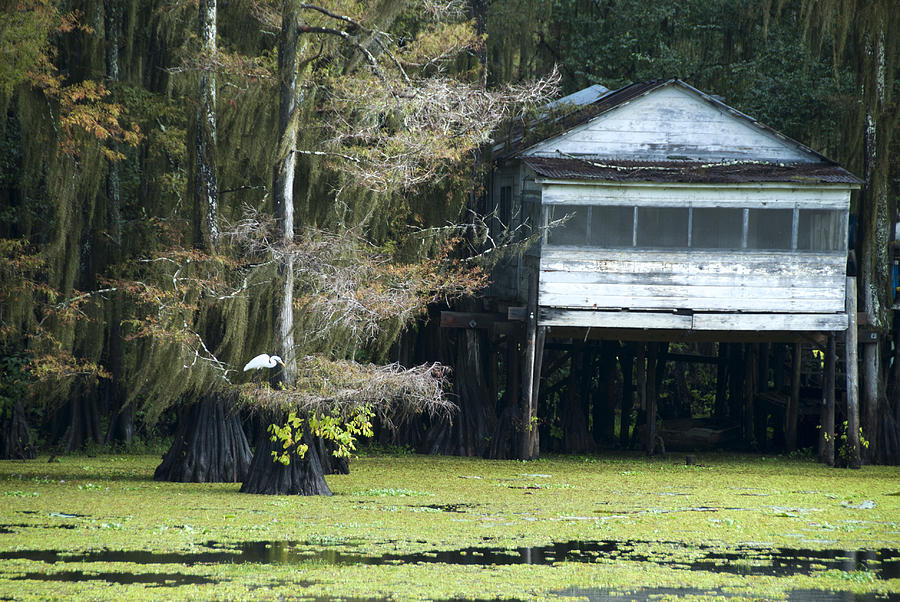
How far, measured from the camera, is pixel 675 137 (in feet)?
69.1

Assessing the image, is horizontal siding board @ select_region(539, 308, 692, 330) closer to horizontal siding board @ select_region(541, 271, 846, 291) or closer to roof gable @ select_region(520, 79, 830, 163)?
horizontal siding board @ select_region(541, 271, 846, 291)

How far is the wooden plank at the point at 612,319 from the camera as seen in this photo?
20.1 meters

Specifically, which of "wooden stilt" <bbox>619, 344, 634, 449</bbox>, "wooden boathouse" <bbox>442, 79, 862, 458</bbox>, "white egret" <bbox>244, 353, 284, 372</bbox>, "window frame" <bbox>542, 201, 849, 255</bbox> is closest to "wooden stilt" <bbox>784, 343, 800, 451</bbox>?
"wooden boathouse" <bbox>442, 79, 862, 458</bbox>

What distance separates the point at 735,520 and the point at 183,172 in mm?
10729

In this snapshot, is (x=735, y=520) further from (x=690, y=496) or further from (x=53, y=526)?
(x=53, y=526)

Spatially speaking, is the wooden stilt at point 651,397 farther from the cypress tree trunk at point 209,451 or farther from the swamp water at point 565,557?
the swamp water at point 565,557

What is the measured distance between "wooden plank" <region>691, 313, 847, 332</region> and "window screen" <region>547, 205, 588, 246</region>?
225 centimetres

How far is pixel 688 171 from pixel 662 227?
992 millimetres

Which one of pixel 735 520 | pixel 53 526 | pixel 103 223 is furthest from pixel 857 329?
pixel 53 526

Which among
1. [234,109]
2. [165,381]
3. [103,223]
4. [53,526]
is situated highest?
[234,109]

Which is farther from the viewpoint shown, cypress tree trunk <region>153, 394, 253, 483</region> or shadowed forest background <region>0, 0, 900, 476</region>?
cypress tree trunk <region>153, 394, 253, 483</region>

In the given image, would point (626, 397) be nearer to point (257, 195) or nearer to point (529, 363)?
point (529, 363)

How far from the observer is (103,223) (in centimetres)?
2047

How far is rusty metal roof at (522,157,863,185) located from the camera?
19859 mm
